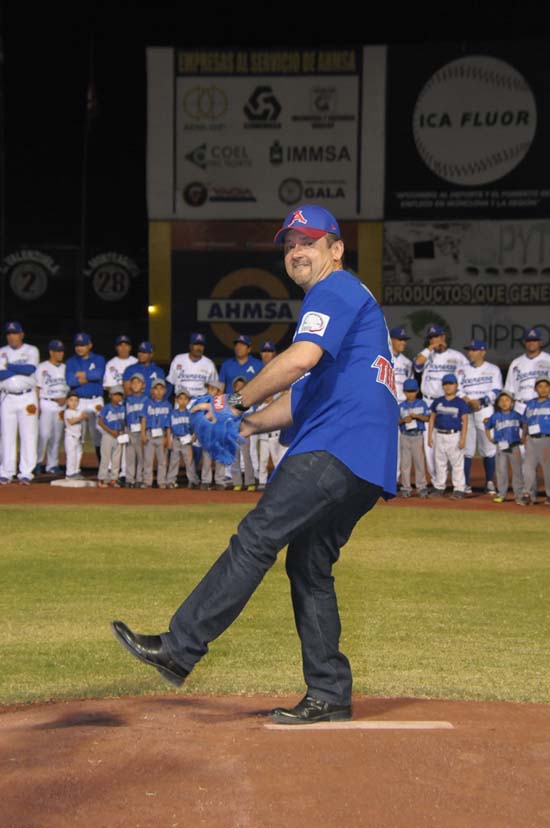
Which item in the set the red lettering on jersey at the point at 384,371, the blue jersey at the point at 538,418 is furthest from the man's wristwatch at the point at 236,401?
the blue jersey at the point at 538,418

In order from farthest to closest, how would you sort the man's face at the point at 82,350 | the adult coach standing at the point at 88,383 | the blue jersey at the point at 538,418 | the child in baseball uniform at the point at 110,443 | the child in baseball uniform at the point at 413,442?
the man's face at the point at 82,350, the adult coach standing at the point at 88,383, the child in baseball uniform at the point at 110,443, the child in baseball uniform at the point at 413,442, the blue jersey at the point at 538,418

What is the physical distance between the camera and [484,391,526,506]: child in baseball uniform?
15.3m

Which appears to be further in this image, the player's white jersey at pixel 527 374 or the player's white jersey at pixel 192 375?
the player's white jersey at pixel 192 375

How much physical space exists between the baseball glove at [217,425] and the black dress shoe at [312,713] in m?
1.03

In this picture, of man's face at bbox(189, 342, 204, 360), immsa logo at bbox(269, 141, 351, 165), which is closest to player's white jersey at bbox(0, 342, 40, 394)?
man's face at bbox(189, 342, 204, 360)

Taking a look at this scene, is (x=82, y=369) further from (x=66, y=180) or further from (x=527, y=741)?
(x=527, y=741)

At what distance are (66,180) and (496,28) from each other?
10082mm

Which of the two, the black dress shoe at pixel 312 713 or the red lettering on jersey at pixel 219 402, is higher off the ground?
the red lettering on jersey at pixel 219 402

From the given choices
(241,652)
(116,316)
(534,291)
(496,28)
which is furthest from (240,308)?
(241,652)

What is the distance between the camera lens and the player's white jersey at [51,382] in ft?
57.6

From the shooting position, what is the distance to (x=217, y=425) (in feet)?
15.5

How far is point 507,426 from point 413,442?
1369mm

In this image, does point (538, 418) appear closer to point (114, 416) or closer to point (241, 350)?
point (241, 350)

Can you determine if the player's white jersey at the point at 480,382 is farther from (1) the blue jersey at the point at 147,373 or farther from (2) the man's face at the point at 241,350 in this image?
(1) the blue jersey at the point at 147,373
